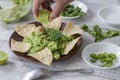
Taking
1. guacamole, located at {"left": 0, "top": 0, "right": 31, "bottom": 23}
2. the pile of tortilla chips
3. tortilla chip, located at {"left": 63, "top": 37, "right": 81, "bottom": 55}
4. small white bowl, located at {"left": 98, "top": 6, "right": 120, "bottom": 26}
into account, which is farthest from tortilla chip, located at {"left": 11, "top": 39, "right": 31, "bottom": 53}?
small white bowl, located at {"left": 98, "top": 6, "right": 120, "bottom": 26}

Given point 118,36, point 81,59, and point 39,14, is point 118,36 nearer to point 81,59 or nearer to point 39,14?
point 81,59

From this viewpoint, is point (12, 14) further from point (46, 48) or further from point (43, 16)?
point (46, 48)

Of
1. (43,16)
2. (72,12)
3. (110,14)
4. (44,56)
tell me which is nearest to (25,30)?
(43,16)

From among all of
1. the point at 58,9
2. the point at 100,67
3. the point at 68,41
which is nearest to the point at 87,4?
the point at 58,9

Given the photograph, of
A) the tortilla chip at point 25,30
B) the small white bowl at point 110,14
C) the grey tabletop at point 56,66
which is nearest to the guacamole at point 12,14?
the grey tabletop at point 56,66

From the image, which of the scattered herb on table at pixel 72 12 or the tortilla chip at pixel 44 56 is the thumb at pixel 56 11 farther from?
the tortilla chip at pixel 44 56

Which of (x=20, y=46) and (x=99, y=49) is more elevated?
(x=20, y=46)
